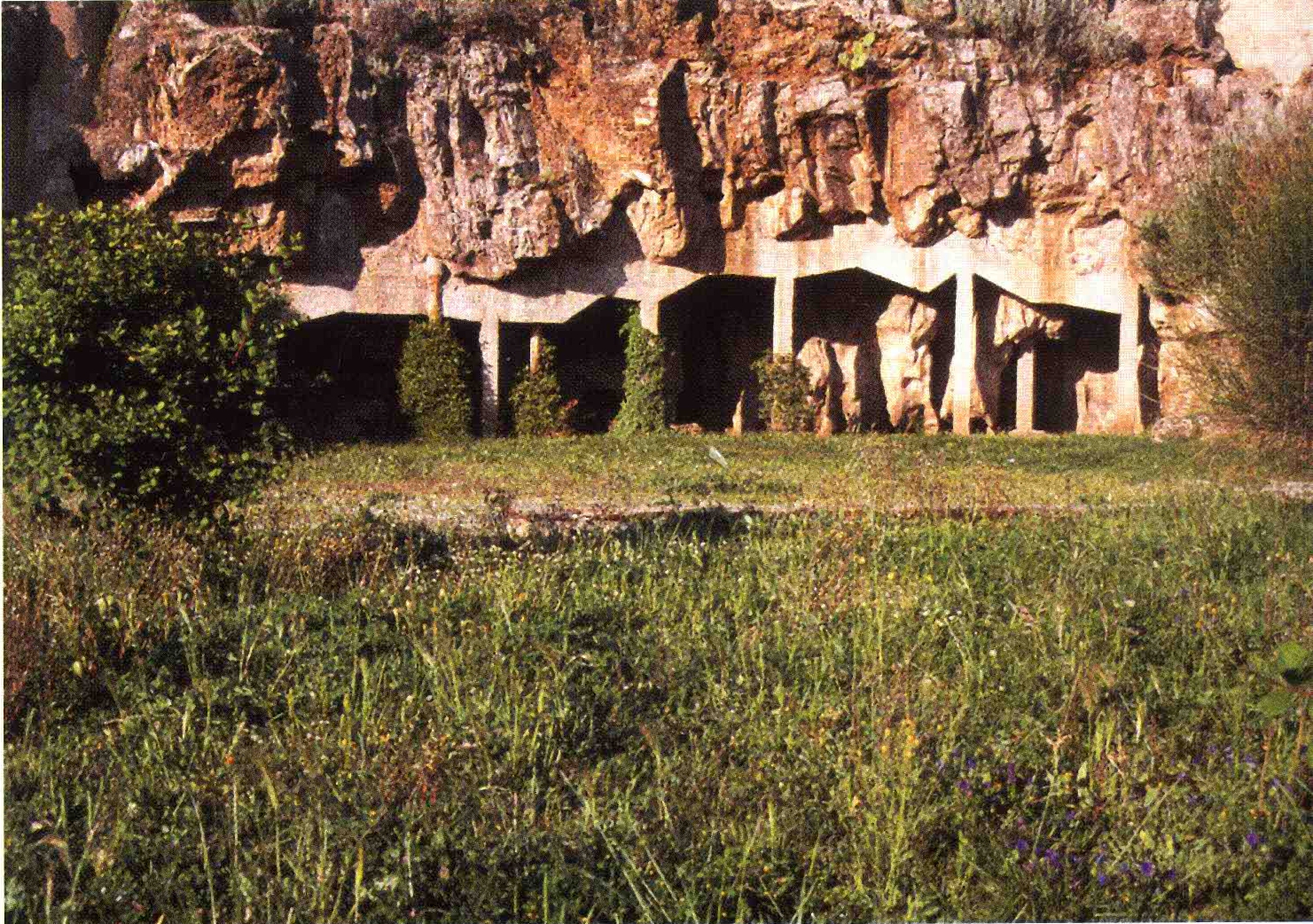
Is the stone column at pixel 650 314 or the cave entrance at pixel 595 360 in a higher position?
the stone column at pixel 650 314

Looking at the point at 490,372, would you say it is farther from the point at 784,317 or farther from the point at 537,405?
the point at 784,317

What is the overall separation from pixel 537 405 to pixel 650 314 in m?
2.22

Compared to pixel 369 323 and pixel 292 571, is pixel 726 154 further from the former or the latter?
pixel 292 571

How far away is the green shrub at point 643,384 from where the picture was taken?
19.8 metres

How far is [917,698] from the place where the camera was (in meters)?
4.52

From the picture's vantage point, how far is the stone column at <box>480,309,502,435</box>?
1969 cm

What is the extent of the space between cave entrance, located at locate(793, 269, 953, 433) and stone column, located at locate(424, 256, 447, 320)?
18.1ft

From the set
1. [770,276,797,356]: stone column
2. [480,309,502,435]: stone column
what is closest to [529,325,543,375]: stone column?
[480,309,502,435]: stone column

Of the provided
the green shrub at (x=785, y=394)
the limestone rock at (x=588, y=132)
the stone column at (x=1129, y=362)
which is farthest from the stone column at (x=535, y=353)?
the stone column at (x=1129, y=362)

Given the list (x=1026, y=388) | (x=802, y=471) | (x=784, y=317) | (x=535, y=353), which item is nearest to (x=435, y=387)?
(x=535, y=353)

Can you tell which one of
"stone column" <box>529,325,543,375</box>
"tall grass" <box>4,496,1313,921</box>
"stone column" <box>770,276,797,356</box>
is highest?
"stone column" <box>770,276,797,356</box>

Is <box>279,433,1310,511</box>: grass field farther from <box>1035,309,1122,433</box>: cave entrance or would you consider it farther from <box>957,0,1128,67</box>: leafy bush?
<box>957,0,1128,67</box>: leafy bush

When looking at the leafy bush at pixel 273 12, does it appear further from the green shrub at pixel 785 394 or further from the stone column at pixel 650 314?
the green shrub at pixel 785 394

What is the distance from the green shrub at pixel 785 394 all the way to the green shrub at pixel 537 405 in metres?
3.03
